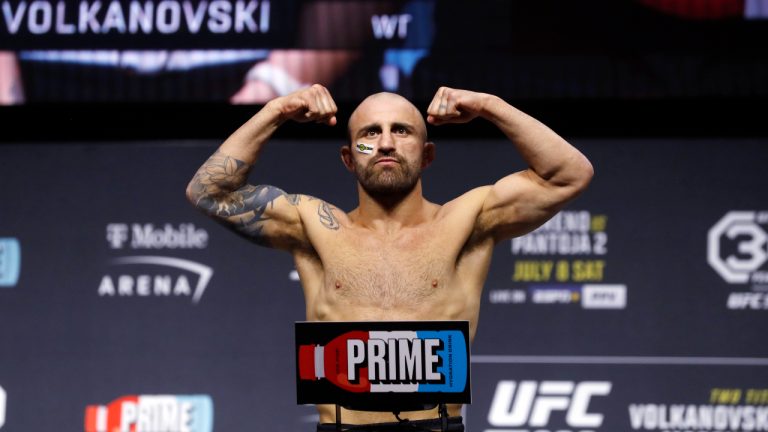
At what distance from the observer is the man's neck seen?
2.54 metres

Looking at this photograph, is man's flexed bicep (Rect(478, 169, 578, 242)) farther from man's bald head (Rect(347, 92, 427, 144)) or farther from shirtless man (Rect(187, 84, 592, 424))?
man's bald head (Rect(347, 92, 427, 144))

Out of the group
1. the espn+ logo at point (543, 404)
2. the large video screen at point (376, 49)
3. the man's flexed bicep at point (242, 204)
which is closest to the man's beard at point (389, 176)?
the man's flexed bicep at point (242, 204)

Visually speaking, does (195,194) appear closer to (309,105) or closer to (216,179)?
(216,179)

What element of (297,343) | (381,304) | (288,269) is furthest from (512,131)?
(288,269)

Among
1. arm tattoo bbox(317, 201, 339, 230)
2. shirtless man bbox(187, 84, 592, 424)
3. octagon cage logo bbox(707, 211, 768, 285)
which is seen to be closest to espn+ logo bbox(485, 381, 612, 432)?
octagon cage logo bbox(707, 211, 768, 285)

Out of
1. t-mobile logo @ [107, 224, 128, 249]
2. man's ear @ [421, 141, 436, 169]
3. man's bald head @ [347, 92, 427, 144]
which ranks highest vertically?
man's bald head @ [347, 92, 427, 144]

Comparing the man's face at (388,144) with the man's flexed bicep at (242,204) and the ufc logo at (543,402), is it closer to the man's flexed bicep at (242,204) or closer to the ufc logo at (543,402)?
the man's flexed bicep at (242,204)

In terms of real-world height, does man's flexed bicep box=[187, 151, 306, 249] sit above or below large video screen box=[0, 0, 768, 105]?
below

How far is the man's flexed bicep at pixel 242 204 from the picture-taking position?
2547mm

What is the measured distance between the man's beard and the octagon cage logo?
7.23 ft

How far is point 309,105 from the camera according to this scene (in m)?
2.50

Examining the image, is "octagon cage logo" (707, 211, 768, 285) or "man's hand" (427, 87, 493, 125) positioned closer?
"man's hand" (427, 87, 493, 125)

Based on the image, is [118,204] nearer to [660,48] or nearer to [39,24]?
[39,24]

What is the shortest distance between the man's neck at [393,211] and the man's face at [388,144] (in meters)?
0.03
